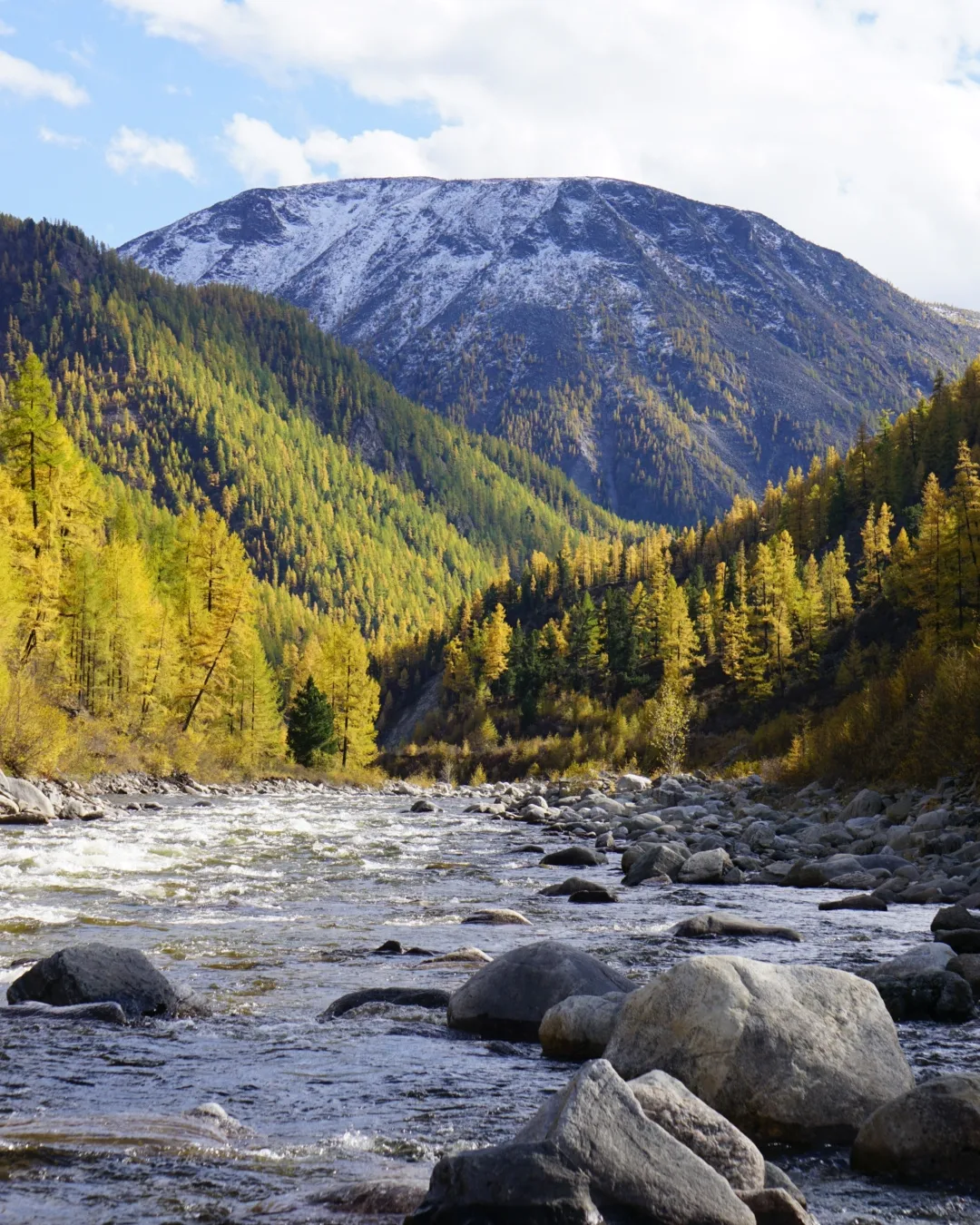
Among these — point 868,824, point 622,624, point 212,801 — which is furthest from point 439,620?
point 868,824

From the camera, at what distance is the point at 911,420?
107062mm

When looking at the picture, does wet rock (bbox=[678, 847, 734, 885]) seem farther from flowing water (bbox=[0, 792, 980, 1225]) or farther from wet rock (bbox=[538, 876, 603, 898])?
wet rock (bbox=[538, 876, 603, 898])

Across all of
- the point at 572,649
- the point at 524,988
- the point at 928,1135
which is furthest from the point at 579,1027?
the point at 572,649

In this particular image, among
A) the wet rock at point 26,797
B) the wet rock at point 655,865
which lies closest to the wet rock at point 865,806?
the wet rock at point 655,865

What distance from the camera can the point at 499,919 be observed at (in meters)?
14.4

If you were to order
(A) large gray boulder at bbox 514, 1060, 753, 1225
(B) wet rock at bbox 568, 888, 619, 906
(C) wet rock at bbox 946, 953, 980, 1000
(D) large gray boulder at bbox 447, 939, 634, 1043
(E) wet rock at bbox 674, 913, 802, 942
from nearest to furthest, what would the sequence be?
(A) large gray boulder at bbox 514, 1060, 753, 1225 → (D) large gray boulder at bbox 447, 939, 634, 1043 → (C) wet rock at bbox 946, 953, 980, 1000 → (E) wet rock at bbox 674, 913, 802, 942 → (B) wet rock at bbox 568, 888, 619, 906

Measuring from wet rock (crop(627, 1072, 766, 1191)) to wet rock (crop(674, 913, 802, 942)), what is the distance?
296 inches

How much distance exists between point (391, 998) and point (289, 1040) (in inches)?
53.6

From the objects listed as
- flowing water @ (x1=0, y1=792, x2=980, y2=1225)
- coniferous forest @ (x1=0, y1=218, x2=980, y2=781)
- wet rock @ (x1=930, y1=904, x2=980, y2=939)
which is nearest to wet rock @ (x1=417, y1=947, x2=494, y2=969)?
flowing water @ (x1=0, y1=792, x2=980, y2=1225)

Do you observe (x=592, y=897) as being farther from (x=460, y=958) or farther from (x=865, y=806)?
(x=865, y=806)

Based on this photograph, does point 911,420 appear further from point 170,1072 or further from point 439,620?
point 170,1072

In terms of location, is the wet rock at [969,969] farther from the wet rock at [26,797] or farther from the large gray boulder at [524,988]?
the wet rock at [26,797]

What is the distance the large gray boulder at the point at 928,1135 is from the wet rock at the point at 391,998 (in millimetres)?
4297

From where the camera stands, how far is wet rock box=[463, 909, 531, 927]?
14.2 m
